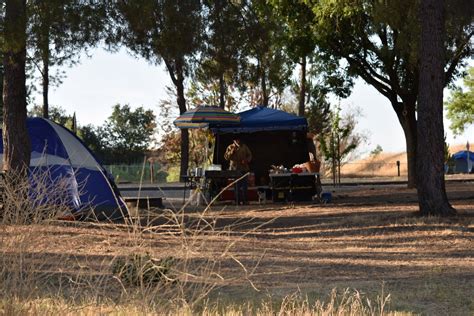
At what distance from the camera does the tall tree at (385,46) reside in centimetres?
2352

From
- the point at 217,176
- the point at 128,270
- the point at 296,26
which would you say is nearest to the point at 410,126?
the point at 296,26

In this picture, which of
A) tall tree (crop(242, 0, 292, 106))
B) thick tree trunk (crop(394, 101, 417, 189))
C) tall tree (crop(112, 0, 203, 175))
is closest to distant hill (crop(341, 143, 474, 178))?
thick tree trunk (crop(394, 101, 417, 189))

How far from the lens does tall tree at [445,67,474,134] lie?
6075 centimetres

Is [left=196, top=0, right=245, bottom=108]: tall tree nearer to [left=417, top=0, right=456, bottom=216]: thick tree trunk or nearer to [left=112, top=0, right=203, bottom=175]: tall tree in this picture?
[left=112, top=0, right=203, bottom=175]: tall tree

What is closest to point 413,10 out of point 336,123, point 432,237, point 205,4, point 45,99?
point 205,4

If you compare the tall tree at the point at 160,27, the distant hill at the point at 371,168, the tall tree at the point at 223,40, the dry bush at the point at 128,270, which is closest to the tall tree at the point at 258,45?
the tall tree at the point at 223,40

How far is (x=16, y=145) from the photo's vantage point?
17.1 meters

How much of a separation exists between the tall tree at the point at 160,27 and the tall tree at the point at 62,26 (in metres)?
0.47

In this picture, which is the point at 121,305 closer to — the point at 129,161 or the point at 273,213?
the point at 273,213

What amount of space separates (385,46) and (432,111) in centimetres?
1222

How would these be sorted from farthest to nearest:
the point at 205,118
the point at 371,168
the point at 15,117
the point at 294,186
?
the point at 371,168, the point at 205,118, the point at 294,186, the point at 15,117

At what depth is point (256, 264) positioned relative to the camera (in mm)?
8445

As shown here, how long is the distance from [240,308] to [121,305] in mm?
1604

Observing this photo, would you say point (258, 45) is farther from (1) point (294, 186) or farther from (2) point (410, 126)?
(2) point (410, 126)
